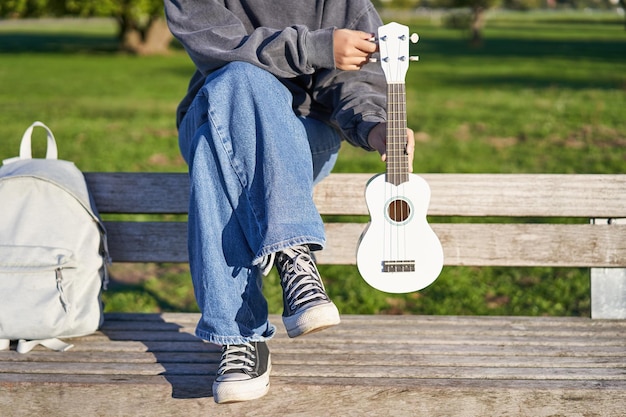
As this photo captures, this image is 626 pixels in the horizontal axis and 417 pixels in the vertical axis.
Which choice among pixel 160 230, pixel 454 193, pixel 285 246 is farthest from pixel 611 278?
pixel 160 230

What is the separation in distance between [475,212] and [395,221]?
2.39 ft

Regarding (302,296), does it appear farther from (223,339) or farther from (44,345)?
(44,345)

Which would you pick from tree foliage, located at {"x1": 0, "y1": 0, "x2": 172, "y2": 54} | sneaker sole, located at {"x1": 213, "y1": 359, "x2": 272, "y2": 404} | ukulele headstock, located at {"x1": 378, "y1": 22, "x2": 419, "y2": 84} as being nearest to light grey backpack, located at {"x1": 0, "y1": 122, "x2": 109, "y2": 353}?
sneaker sole, located at {"x1": 213, "y1": 359, "x2": 272, "y2": 404}

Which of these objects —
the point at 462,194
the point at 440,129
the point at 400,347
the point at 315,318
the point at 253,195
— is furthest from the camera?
the point at 440,129

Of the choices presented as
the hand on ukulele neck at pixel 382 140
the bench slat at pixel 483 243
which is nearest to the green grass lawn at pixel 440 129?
the bench slat at pixel 483 243

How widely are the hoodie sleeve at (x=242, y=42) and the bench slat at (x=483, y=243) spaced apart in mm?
791

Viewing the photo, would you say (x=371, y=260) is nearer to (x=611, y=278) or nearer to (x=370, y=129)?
(x=370, y=129)

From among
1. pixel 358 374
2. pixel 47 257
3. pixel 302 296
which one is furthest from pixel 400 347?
pixel 47 257

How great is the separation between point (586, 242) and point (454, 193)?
535 mm

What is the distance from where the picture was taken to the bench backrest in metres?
3.28

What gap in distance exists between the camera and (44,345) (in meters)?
2.97

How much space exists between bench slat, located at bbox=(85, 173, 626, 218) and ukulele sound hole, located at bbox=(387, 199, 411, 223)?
58 centimetres

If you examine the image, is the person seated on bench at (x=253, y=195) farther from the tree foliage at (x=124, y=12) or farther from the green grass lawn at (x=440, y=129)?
the tree foliage at (x=124, y=12)

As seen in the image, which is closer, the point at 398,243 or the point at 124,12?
the point at 398,243
